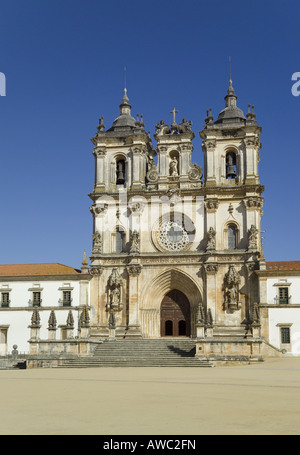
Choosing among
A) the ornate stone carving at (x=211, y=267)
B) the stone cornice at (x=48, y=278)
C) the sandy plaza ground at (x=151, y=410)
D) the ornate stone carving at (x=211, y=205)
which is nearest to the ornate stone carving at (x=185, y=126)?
the ornate stone carving at (x=211, y=205)

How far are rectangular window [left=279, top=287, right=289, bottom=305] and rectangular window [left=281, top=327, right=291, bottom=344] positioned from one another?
6.48ft

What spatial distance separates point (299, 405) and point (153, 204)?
35.8 metres

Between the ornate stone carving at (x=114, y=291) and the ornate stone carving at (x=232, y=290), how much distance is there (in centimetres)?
875

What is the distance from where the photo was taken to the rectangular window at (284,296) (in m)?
42.5

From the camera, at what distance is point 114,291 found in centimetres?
4553

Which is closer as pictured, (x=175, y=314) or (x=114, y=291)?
(x=114, y=291)

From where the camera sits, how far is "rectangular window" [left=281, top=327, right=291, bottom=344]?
41.6m

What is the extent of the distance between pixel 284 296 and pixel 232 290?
13.1 ft

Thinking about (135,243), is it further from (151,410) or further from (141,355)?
(151,410)

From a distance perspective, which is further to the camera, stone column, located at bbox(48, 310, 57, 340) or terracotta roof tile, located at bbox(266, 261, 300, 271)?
terracotta roof tile, located at bbox(266, 261, 300, 271)

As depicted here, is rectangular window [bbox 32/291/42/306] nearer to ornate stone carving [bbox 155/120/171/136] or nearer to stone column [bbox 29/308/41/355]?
stone column [bbox 29/308/41/355]

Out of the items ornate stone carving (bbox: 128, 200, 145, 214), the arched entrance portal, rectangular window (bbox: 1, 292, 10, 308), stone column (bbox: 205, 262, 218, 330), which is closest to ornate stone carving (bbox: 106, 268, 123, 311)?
the arched entrance portal

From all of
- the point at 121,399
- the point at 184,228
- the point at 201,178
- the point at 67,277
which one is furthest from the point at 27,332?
the point at 121,399

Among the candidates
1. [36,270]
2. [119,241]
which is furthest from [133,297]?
[36,270]
